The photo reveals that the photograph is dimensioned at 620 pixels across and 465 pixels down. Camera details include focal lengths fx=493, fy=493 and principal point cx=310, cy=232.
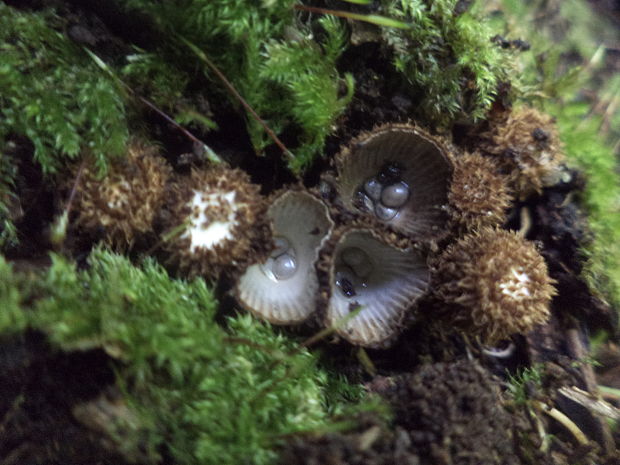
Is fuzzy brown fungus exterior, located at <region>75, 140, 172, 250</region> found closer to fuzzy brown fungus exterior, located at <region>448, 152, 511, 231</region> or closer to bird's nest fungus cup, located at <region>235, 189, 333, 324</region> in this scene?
bird's nest fungus cup, located at <region>235, 189, 333, 324</region>

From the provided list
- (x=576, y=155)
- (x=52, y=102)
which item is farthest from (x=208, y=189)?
(x=576, y=155)

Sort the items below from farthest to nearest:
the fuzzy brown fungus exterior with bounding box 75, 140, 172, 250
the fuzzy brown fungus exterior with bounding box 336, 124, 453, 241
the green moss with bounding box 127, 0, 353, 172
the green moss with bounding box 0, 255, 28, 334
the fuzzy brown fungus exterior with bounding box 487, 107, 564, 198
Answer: the fuzzy brown fungus exterior with bounding box 487, 107, 564, 198
the fuzzy brown fungus exterior with bounding box 336, 124, 453, 241
the green moss with bounding box 127, 0, 353, 172
the fuzzy brown fungus exterior with bounding box 75, 140, 172, 250
the green moss with bounding box 0, 255, 28, 334

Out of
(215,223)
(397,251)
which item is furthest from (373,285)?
(215,223)

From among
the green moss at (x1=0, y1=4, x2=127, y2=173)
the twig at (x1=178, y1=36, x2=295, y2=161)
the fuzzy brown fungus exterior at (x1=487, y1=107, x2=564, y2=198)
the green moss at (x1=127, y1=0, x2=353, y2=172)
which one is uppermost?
the fuzzy brown fungus exterior at (x1=487, y1=107, x2=564, y2=198)

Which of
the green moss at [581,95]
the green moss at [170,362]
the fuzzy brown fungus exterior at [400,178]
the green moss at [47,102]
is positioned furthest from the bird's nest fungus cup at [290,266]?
the green moss at [581,95]

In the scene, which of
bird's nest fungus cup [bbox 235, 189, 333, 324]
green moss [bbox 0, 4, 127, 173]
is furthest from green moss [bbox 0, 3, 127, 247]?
bird's nest fungus cup [bbox 235, 189, 333, 324]

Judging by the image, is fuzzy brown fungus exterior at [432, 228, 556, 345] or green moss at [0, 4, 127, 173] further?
fuzzy brown fungus exterior at [432, 228, 556, 345]

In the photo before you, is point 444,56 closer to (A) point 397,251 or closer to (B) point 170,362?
(A) point 397,251
